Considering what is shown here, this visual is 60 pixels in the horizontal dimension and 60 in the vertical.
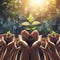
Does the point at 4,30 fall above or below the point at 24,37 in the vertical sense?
below

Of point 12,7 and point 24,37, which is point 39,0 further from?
point 24,37

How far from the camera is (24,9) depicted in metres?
2.24

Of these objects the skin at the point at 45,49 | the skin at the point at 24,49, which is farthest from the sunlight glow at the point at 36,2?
the skin at the point at 24,49

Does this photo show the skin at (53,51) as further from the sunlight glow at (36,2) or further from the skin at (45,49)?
the sunlight glow at (36,2)

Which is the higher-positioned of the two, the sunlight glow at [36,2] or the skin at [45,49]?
the sunlight glow at [36,2]

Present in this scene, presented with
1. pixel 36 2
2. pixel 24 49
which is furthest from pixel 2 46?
pixel 36 2

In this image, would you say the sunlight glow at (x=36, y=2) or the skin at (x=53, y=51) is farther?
the sunlight glow at (x=36, y=2)

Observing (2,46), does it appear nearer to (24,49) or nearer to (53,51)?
(24,49)

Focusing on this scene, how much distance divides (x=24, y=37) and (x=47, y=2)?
99 centimetres

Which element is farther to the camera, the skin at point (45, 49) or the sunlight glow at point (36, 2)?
the sunlight glow at point (36, 2)

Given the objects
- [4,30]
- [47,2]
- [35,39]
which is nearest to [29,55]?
[35,39]

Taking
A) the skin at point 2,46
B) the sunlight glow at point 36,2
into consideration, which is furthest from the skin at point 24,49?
the sunlight glow at point 36,2

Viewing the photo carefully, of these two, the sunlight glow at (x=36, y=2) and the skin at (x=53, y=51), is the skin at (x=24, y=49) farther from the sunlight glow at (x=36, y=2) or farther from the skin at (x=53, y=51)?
the sunlight glow at (x=36, y=2)

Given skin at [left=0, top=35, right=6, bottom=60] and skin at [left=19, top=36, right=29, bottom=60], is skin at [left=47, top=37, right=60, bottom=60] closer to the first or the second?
skin at [left=19, top=36, right=29, bottom=60]
